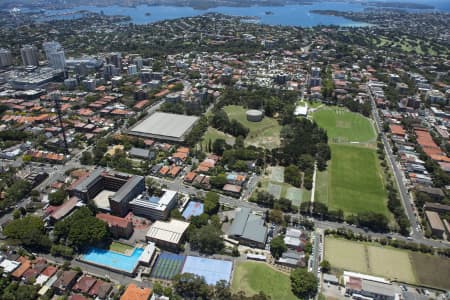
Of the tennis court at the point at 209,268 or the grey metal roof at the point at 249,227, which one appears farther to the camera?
the grey metal roof at the point at 249,227

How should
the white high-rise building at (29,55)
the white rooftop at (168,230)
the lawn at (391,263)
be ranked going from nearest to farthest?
1. the lawn at (391,263)
2. the white rooftop at (168,230)
3. the white high-rise building at (29,55)

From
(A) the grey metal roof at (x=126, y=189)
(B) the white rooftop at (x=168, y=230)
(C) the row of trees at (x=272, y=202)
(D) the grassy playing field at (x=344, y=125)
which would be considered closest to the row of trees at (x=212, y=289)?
(B) the white rooftop at (x=168, y=230)

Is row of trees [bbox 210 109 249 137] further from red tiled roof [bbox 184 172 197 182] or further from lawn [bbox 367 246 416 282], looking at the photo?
lawn [bbox 367 246 416 282]

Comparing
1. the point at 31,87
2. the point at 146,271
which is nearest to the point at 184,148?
the point at 146,271

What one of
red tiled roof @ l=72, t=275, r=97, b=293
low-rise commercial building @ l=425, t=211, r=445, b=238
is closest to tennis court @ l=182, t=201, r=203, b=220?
red tiled roof @ l=72, t=275, r=97, b=293

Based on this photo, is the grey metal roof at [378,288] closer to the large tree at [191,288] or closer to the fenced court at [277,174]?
the large tree at [191,288]

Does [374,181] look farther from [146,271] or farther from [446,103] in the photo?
[446,103]
